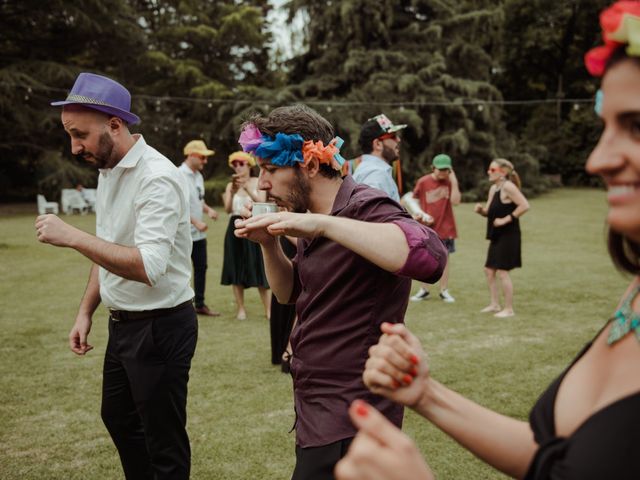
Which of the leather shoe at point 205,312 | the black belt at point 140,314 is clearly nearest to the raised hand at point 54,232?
the black belt at point 140,314

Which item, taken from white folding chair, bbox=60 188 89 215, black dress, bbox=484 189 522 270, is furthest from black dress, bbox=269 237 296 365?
white folding chair, bbox=60 188 89 215

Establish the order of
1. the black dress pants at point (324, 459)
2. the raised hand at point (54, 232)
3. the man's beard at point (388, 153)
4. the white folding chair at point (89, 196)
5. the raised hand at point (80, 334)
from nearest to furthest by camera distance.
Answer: the black dress pants at point (324, 459)
the raised hand at point (54, 232)
the raised hand at point (80, 334)
the man's beard at point (388, 153)
the white folding chair at point (89, 196)

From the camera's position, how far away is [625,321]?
1242mm

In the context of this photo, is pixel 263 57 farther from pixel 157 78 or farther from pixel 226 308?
pixel 226 308

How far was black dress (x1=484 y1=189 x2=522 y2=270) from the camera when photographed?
8.46 meters

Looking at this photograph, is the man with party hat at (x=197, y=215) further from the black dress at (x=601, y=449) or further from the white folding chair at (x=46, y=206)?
the white folding chair at (x=46, y=206)

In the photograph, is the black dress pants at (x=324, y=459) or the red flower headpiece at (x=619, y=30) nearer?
the red flower headpiece at (x=619, y=30)

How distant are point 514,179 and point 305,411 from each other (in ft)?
23.3

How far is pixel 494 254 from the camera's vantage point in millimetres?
8555

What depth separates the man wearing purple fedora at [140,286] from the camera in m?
3.03

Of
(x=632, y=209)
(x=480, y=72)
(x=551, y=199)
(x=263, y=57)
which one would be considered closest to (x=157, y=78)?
(x=263, y=57)

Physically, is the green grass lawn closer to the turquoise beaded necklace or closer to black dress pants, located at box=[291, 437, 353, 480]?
the turquoise beaded necklace

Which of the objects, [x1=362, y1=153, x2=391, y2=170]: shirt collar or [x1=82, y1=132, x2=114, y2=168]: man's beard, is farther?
[x1=362, y1=153, x2=391, y2=170]: shirt collar

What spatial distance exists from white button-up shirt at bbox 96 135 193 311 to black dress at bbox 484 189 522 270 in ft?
20.0
